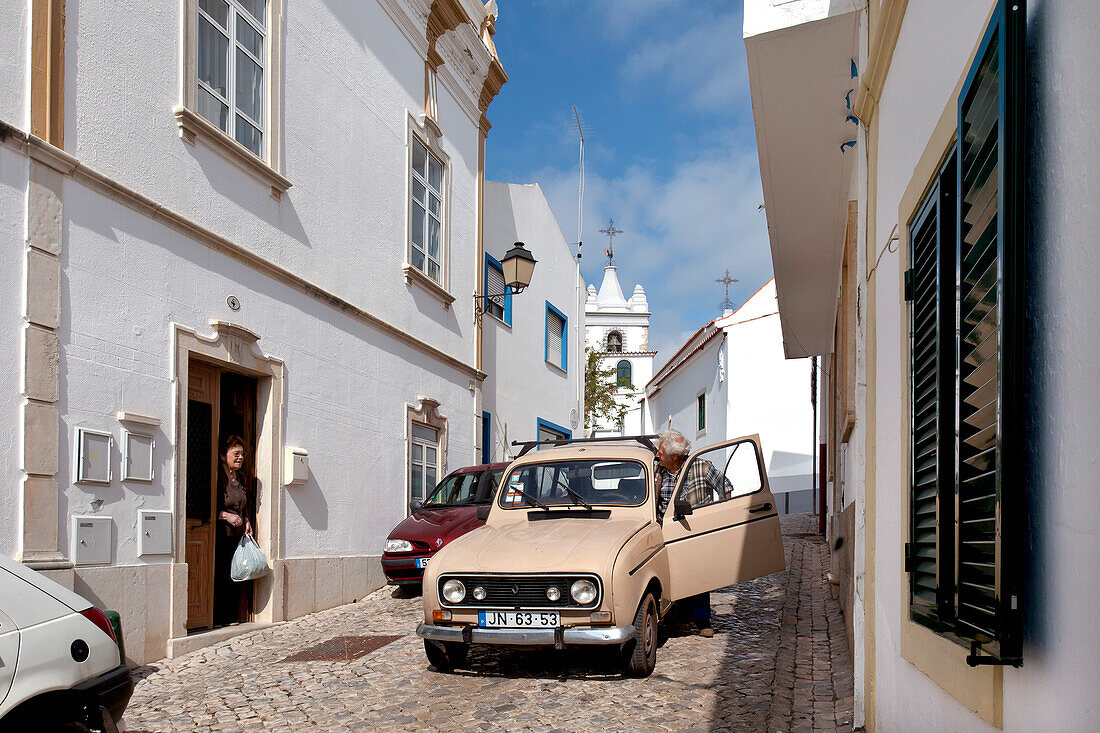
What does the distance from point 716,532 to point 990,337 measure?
19.3ft

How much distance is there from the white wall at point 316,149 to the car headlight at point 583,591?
15.6 feet

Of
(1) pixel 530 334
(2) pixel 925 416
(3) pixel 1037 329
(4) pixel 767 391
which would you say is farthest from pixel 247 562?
(4) pixel 767 391

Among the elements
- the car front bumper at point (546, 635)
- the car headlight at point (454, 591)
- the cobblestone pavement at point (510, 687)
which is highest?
the car headlight at point (454, 591)

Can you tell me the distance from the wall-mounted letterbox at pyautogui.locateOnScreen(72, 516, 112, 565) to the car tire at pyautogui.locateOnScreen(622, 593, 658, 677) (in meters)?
3.87

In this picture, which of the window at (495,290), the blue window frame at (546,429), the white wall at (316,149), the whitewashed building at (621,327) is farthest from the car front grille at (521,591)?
the whitewashed building at (621,327)

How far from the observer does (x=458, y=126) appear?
15.9 m

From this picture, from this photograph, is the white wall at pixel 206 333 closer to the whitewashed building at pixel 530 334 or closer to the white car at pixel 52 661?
the white car at pixel 52 661

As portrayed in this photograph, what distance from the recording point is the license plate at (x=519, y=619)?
6734 millimetres

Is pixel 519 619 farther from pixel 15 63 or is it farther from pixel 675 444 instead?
pixel 15 63

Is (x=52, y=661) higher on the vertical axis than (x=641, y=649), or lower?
higher

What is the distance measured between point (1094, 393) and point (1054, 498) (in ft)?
1.02

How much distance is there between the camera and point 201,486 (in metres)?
9.12

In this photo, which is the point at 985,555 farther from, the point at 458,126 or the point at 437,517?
the point at 458,126

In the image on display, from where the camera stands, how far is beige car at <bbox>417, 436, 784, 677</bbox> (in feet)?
22.1
